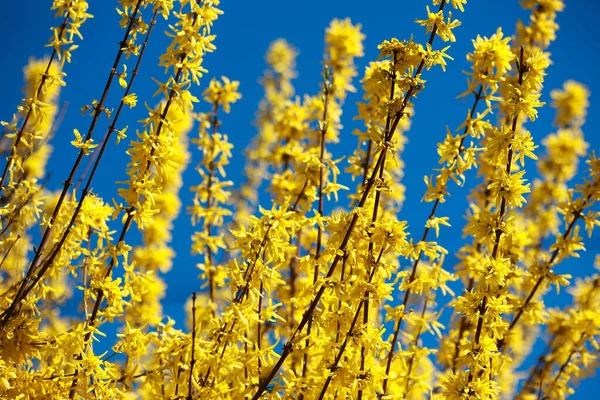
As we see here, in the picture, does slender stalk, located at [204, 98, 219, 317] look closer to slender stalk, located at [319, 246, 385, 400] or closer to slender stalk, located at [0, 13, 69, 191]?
slender stalk, located at [0, 13, 69, 191]

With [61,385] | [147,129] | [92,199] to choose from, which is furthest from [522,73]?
[61,385]

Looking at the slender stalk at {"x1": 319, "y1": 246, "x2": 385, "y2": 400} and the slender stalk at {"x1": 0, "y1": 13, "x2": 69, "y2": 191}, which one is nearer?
the slender stalk at {"x1": 319, "y1": 246, "x2": 385, "y2": 400}

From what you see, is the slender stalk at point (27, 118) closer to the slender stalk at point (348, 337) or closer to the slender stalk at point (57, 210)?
the slender stalk at point (57, 210)

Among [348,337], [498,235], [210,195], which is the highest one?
[210,195]

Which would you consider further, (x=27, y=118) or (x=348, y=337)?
(x=27, y=118)

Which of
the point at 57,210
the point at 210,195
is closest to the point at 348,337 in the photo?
the point at 57,210

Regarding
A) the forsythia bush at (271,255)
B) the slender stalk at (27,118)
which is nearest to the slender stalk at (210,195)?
the forsythia bush at (271,255)

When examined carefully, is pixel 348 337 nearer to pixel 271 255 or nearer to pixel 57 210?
pixel 271 255

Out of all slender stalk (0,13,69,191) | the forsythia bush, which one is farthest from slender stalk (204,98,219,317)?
slender stalk (0,13,69,191)

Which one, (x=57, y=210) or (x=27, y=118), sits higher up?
(x=27, y=118)

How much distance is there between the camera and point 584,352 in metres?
2.36

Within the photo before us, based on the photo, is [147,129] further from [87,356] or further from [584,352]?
[584,352]

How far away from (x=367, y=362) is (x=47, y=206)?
2.12 meters

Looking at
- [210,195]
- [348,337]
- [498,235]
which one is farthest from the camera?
[210,195]
